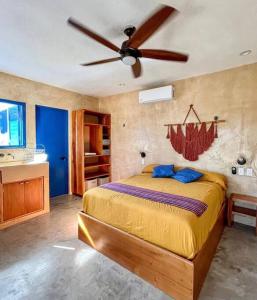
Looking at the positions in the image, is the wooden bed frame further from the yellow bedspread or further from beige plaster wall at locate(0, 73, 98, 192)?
beige plaster wall at locate(0, 73, 98, 192)

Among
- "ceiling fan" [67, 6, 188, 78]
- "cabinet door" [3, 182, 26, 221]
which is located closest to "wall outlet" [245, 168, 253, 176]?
"ceiling fan" [67, 6, 188, 78]

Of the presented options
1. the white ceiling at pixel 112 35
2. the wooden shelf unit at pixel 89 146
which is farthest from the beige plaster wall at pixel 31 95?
the wooden shelf unit at pixel 89 146

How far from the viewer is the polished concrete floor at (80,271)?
5.34 feet

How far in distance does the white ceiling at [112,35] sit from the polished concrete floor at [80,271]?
2602 millimetres

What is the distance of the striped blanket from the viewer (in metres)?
1.85

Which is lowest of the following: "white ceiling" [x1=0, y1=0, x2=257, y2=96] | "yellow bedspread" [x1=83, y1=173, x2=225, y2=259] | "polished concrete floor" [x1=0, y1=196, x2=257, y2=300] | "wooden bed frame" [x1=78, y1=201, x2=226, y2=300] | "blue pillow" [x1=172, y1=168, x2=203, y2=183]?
"polished concrete floor" [x1=0, y1=196, x2=257, y2=300]

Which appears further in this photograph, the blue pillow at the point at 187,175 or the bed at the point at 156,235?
the blue pillow at the point at 187,175

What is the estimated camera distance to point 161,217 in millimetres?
1709

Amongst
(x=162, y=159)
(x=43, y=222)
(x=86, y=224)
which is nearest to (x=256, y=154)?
(x=162, y=159)

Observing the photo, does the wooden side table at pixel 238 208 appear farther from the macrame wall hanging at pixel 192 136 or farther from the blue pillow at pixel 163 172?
the blue pillow at pixel 163 172

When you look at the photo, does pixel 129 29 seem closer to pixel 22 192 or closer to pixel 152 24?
pixel 152 24

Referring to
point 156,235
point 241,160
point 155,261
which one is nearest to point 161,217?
point 156,235

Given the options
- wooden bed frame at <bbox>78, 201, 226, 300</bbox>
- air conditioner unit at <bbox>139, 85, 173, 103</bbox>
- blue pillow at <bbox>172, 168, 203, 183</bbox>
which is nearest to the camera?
wooden bed frame at <bbox>78, 201, 226, 300</bbox>

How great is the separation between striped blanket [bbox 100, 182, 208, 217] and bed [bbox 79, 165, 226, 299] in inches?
2.0
